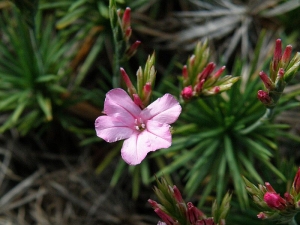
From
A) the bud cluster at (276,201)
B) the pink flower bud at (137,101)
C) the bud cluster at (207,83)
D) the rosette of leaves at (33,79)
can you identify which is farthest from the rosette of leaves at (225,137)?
the rosette of leaves at (33,79)

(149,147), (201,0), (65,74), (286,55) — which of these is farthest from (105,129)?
(201,0)

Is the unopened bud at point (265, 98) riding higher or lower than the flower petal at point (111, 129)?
higher

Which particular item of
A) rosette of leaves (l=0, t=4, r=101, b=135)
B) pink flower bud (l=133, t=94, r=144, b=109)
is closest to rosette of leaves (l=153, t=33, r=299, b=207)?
pink flower bud (l=133, t=94, r=144, b=109)

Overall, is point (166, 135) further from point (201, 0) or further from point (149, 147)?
point (201, 0)

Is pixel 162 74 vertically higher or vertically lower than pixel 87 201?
higher

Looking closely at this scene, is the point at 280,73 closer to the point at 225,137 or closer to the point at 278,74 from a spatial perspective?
the point at 278,74

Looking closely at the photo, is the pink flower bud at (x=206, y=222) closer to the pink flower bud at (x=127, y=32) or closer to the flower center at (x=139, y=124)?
the flower center at (x=139, y=124)

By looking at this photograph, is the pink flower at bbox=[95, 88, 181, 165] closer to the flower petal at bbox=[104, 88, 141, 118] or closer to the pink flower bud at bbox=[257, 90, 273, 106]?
the flower petal at bbox=[104, 88, 141, 118]
